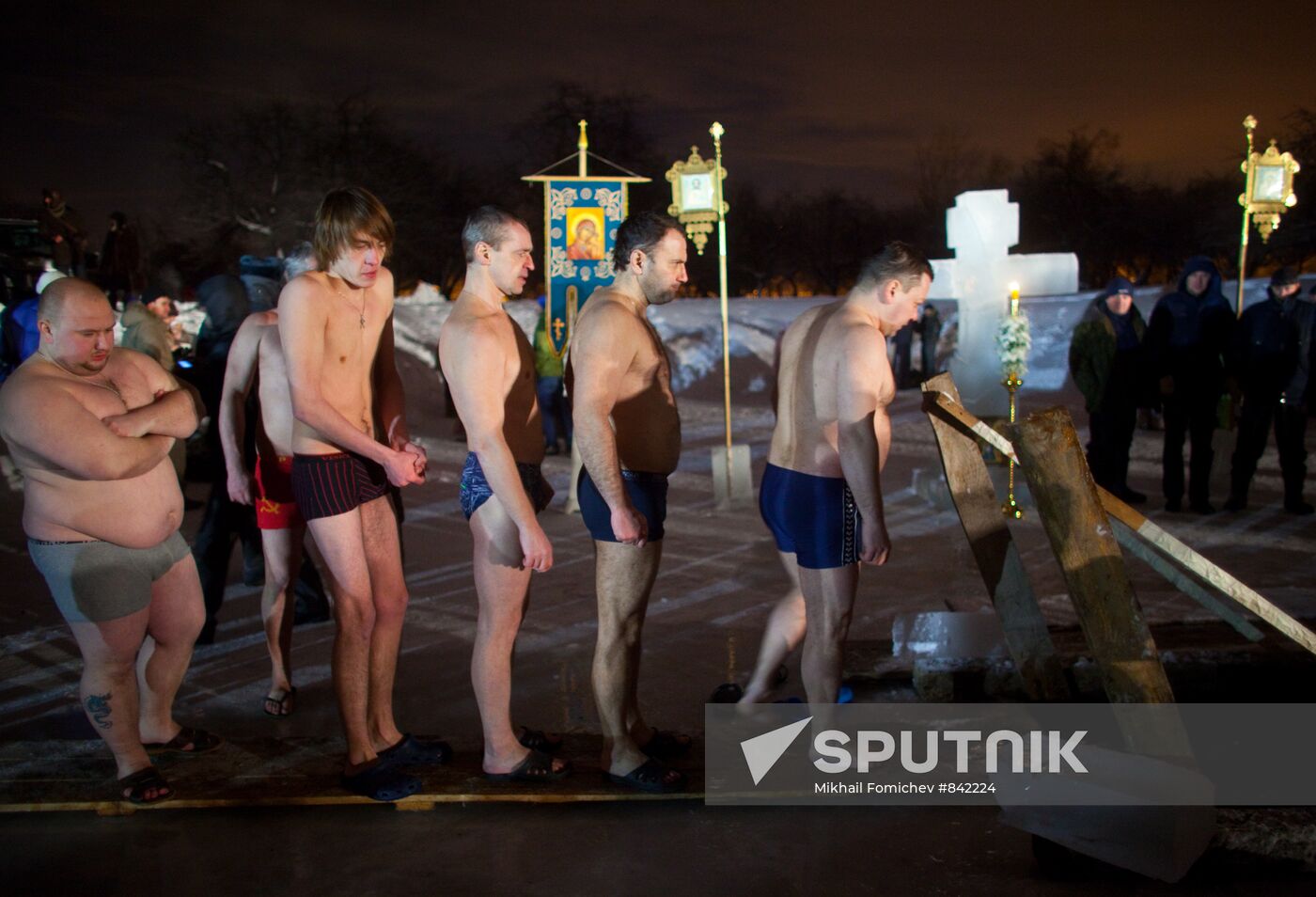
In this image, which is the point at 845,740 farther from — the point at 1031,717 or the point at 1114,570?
the point at 1114,570

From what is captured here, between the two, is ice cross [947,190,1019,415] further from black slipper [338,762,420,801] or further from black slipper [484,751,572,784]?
black slipper [338,762,420,801]

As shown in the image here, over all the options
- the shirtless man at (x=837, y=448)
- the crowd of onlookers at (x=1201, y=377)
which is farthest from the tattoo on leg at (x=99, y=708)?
the crowd of onlookers at (x=1201, y=377)

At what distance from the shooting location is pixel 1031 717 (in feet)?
13.2

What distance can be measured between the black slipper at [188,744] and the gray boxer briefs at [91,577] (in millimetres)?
695

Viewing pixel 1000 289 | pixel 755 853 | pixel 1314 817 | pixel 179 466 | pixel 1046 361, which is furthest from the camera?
pixel 1046 361

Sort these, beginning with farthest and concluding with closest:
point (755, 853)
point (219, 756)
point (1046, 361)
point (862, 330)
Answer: point (1046, 361) < point (219, 756) < point (862, 330) < point (755, 853)

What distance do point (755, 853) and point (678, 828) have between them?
0.28m

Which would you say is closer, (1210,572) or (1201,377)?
(1210,572)

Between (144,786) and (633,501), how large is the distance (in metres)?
1.87

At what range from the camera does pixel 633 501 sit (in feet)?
11.5

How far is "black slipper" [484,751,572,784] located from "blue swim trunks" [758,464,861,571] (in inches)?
43.4

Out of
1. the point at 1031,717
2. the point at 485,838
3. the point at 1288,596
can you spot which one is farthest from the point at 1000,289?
the point at 485,838

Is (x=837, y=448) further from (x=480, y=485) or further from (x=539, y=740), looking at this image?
(x=539, y=740)
